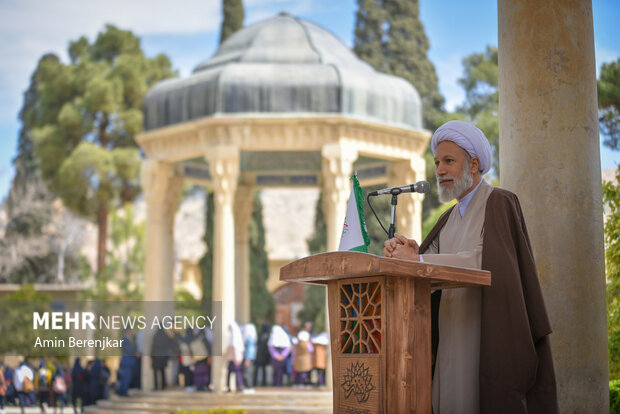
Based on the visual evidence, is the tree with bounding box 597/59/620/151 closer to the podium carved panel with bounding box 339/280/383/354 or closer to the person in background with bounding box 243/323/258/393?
the podium carved panel with bounding box 339/280/383/354

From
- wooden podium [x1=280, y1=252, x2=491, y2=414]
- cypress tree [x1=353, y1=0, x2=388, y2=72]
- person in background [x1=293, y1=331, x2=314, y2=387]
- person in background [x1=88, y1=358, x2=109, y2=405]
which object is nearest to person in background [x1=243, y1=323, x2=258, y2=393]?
person in background [x1=293, y1=331, x2=314, y2=387]

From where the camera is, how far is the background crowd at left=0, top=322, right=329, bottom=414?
44.0ft

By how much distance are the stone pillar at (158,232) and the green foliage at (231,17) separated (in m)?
14.0

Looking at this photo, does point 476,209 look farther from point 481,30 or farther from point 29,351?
point 481,30

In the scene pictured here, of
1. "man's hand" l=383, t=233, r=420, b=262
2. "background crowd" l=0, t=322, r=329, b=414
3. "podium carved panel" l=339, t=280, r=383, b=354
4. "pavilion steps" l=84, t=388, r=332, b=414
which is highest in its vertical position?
"man's hand" l=383, t=233, r=420, b=262

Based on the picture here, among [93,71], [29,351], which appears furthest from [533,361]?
[93,71]

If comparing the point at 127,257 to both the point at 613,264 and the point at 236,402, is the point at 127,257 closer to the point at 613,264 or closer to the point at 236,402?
the point at 236,402

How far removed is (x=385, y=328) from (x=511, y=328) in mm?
486

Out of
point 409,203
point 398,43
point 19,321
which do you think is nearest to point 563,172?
point 409,203

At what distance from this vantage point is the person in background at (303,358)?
45.8 ft

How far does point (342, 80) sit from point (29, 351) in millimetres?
9665

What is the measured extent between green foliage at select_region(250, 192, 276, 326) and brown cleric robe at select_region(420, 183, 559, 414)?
56.2ft

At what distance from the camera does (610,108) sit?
25.6ft

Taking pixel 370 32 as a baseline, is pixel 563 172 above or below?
below
